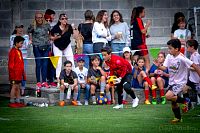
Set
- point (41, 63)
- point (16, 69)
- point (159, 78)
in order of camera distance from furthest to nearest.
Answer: point (41, 63) → point (159, 78) → point (16, 69)

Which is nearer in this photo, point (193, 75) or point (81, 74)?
point (193, 75)

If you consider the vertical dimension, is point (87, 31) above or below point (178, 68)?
above

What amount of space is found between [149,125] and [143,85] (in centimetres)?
542

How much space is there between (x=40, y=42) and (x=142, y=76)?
2919 mm

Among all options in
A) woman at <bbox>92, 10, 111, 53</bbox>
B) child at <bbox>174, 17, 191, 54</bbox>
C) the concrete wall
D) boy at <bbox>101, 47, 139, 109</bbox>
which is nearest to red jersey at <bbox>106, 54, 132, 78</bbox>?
boy at <bbox>101, 47, 139, 109</bbox>

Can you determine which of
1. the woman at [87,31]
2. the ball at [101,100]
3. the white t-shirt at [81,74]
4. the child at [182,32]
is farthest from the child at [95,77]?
the child at [182,32]

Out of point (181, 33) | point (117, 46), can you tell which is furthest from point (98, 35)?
point (181, 33)

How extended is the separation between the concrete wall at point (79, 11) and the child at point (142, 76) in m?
2.89

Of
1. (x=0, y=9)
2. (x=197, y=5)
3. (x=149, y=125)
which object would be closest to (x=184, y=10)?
(x=197, y=5)

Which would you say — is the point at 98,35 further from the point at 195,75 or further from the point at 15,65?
the point at 195,75

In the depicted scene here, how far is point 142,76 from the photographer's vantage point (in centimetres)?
2131

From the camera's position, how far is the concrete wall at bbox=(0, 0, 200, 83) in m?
24.2

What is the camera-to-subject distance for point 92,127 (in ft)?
51.2

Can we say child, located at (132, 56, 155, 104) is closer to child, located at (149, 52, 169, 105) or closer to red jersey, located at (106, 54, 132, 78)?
child, located at (149, 52, 169, 105)
